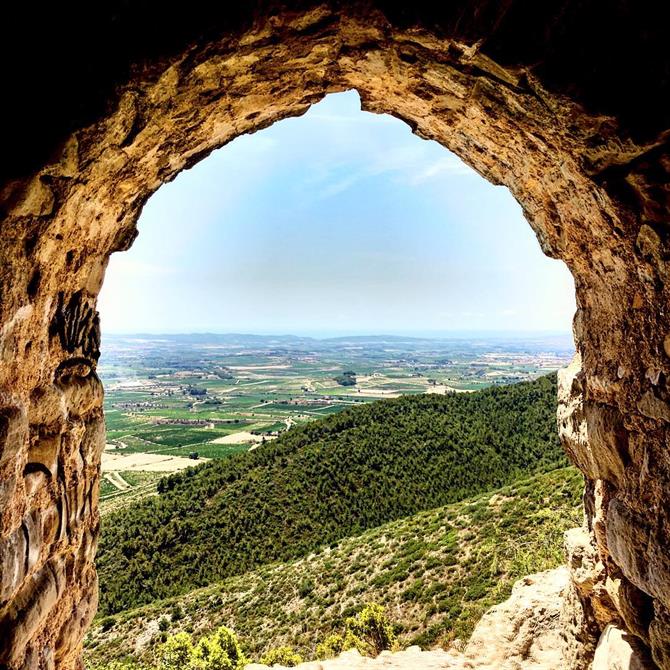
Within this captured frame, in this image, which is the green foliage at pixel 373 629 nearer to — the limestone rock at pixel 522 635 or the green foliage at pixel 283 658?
the green foliage at pixel 283 658

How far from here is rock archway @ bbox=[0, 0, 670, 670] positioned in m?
3.98

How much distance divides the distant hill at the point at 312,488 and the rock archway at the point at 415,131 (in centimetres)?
3037

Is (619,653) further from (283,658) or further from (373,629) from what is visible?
(283,658)

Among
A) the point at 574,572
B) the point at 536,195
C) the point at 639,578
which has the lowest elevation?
the point at 574,572

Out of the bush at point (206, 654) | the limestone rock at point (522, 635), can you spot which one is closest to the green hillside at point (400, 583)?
the bush at point (206, 654)

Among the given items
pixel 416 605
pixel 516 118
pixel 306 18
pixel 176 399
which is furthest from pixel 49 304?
pixel 176 399

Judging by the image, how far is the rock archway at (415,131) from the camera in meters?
3.98

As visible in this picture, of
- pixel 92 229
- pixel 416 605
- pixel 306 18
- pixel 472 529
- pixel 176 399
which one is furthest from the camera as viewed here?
pixel 176 399

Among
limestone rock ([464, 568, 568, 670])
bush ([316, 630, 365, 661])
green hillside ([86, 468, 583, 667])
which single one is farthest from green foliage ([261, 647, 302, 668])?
limestone rock ([464, 568, 568, 670])

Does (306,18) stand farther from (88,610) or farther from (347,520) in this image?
(347,520)

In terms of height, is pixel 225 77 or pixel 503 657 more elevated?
pixel 225 77

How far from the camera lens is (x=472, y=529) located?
80.7ft

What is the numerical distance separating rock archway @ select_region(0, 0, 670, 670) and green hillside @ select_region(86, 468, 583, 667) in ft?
42.6

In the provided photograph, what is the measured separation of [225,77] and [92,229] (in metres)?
2.95
